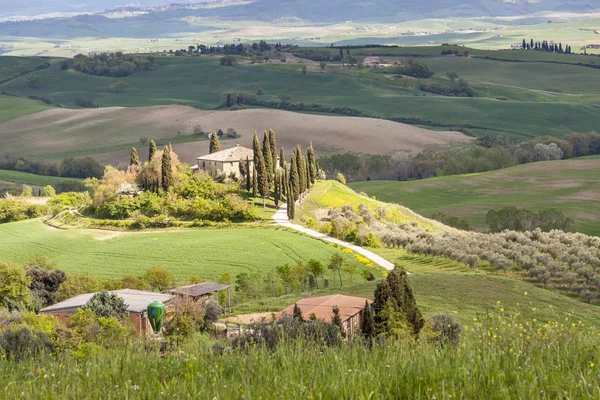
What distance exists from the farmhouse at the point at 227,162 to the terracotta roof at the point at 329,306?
54549 millimetres

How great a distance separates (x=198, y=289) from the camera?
191 ft

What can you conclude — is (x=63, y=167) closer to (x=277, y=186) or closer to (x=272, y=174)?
(x=272, y=174)

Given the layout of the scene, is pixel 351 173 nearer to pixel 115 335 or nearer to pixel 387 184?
pixel 387 184

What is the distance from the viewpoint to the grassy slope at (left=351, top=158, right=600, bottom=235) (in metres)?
118

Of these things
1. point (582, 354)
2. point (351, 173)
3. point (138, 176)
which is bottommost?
point (351, 173)

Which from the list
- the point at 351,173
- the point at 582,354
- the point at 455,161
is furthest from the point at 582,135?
the point at 582,354

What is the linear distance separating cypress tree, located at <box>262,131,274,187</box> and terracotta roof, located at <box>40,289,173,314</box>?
42.3m

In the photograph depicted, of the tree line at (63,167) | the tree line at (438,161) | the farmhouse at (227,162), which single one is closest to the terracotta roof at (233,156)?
the farmhouse at (227,162)

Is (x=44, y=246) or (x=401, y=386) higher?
(x=401, y=386)

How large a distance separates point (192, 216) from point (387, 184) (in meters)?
55.9

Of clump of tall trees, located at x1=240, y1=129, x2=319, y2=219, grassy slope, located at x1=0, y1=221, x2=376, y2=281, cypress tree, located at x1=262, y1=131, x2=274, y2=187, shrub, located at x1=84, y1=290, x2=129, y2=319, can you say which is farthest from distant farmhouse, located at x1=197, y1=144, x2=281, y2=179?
shrub, located at x1=84, y1=290, x2=129, y2=319

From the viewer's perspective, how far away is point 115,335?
117 feet

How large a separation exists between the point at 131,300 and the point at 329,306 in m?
13.4

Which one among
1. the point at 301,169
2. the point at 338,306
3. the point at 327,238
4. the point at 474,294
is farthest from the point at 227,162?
the point at 338,306
